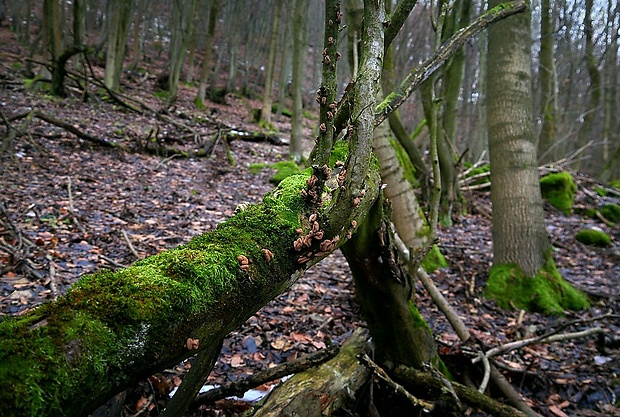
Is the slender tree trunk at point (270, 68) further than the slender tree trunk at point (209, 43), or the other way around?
the slender tree trunk at point (270, 68)

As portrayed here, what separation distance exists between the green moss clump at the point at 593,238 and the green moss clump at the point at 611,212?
2578 mm

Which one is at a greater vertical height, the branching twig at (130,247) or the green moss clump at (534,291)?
the branching twig at (130,247)

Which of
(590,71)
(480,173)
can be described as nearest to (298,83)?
(480,173)

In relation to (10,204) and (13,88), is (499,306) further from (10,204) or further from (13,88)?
(13,88)

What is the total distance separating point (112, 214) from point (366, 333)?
4379mm

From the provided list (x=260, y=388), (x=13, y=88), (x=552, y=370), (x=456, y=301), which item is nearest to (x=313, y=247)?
(x=260, y=388)

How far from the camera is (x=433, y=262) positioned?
5820mm

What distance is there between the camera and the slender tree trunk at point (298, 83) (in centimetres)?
1161

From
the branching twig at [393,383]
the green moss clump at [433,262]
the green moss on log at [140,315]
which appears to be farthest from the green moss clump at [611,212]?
the green moss on log at [140,315]

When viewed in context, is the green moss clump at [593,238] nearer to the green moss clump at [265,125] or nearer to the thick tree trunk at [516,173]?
the thick tree trunk at [516,173]

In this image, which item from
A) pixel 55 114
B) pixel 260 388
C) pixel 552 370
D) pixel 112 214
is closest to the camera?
pixel 260 388

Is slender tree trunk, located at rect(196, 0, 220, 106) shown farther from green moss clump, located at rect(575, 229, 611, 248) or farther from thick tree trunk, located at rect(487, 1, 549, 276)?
green moss clump, located at rect(575, 229, 611, 248)

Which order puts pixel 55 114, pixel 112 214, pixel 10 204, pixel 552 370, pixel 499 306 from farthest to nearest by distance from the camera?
pixel 55 114, pixel 112 214, pixel 10 204, pixel 499 306, pixel 552 370

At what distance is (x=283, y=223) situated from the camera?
5.08ft
